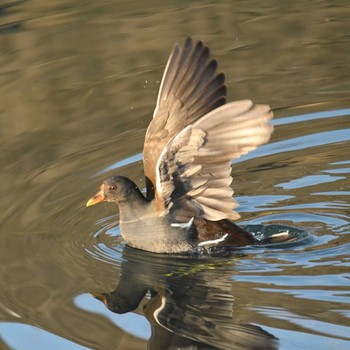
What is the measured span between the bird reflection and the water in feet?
0.05

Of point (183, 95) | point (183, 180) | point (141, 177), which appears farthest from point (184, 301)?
point (141, 177)

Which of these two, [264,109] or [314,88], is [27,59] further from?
[264,109]

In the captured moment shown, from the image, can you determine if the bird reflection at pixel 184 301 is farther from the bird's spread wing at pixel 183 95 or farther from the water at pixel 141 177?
the bird's spread wing at pixel 183 95

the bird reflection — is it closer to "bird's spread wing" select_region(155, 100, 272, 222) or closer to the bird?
the bird

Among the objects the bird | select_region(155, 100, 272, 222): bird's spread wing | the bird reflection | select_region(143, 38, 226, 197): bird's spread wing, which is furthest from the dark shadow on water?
select_region(143, 38, 226, 197): bird's spread wing

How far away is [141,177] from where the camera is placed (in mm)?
9016

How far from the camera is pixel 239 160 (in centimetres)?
919

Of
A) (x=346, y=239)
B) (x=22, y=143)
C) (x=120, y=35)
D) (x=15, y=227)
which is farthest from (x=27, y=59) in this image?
(x=346, y=239)

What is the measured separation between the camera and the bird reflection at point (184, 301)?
6.26 metres

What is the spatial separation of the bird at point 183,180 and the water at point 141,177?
7.5 inches

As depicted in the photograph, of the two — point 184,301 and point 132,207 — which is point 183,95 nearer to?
point 132,207

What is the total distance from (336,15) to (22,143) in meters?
4.37

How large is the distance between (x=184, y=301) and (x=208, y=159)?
3.53ft

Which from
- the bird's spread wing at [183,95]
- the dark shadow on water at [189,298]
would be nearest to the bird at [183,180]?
the bird's spread wing at [183,95]
